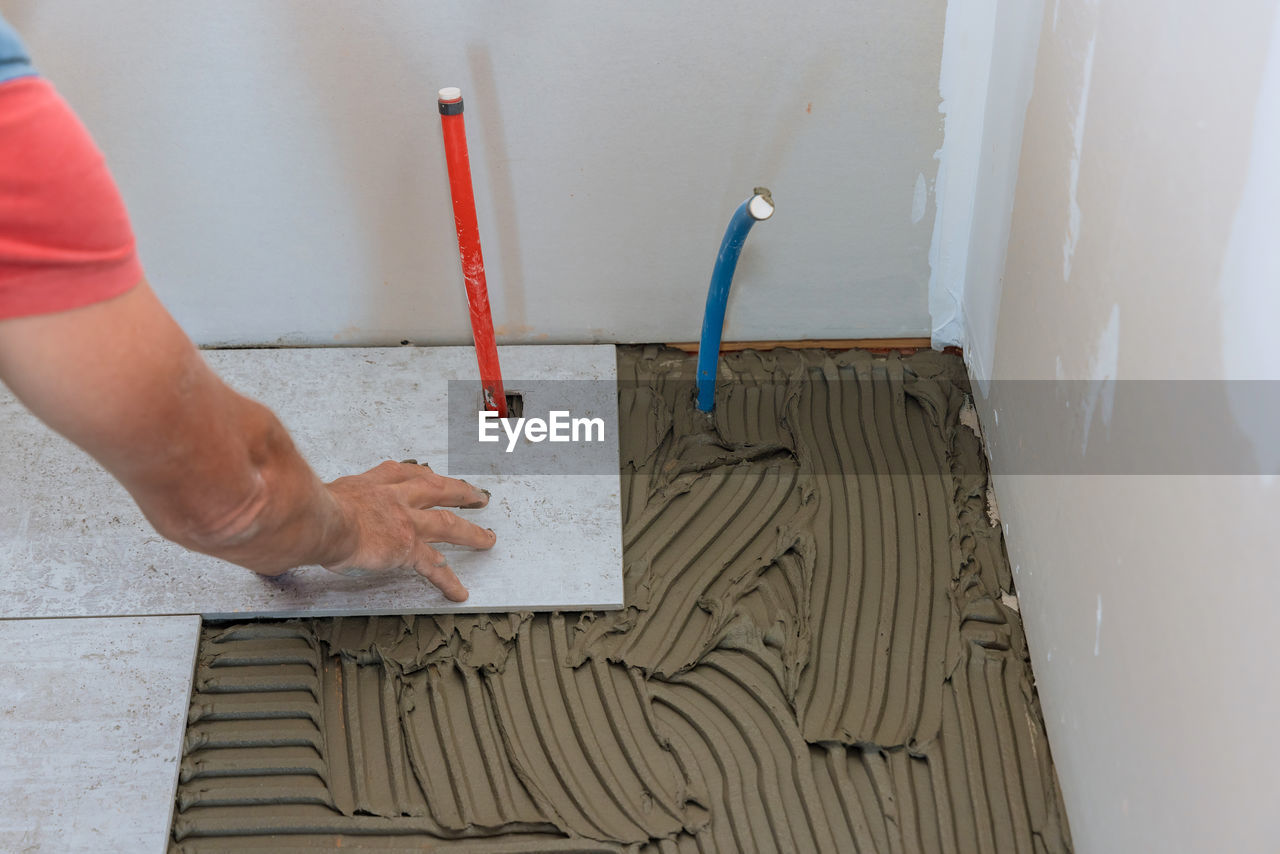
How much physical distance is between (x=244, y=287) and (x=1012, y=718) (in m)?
1.86

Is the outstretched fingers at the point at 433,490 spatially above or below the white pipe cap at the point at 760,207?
below

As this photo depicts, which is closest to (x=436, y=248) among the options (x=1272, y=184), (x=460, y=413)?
(x=460, y=413)

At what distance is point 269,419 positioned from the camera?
124 centimetres

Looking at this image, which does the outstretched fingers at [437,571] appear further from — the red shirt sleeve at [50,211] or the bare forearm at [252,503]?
the red shirt sleeve at [50,211]

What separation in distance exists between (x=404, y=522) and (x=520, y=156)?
85 centimetres

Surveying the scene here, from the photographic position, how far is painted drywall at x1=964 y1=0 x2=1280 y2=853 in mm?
1108

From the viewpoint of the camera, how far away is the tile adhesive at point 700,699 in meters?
1.72

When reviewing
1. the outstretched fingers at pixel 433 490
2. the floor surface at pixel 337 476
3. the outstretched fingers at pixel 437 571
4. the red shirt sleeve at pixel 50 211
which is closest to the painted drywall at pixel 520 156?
the floor surface at pixel 337 476

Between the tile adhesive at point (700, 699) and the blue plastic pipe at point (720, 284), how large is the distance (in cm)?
16

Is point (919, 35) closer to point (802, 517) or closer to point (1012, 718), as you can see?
point (802, 517)

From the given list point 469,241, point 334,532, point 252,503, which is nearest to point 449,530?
point 334,532
